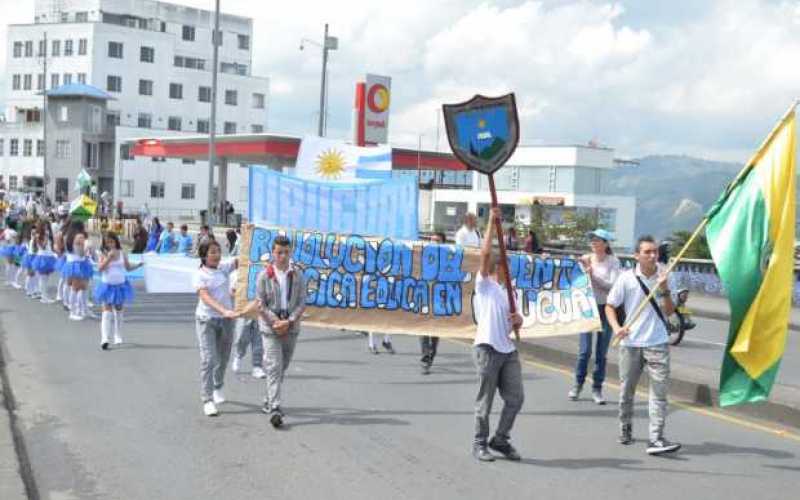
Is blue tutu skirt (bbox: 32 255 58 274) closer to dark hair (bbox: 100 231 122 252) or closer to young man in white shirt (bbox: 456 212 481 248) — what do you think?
dark hair (bbox: 100 231 122 252)

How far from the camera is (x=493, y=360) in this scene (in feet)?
26.9

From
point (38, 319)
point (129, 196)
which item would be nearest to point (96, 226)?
point (129, 196)

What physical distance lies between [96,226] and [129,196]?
28.1 m

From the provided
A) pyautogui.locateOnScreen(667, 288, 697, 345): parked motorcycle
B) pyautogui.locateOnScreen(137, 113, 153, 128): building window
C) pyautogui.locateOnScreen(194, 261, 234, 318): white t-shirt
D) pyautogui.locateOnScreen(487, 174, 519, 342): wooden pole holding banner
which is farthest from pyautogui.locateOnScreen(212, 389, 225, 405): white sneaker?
pyautogui.locateOnScreen(137, 113, 153, 128): building window

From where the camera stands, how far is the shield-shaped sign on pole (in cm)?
812

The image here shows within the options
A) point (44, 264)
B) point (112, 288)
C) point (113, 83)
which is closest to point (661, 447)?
point (112, 288)

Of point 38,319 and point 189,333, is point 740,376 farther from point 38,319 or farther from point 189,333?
point 38,319

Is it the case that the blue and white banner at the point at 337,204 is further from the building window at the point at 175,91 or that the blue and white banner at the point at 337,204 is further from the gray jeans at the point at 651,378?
the building window at the point at 175,91

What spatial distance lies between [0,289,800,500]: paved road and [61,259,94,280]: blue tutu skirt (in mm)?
4178

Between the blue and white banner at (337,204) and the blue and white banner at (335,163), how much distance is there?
2.01 feet

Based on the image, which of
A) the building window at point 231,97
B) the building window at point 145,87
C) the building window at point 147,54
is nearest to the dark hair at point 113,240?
the building window at point 145,87

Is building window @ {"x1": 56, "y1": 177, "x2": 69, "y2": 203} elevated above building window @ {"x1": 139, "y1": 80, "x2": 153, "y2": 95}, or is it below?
below

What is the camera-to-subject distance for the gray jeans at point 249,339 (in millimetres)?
12227

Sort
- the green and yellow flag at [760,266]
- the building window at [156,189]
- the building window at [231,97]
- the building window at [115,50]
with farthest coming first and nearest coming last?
the building window at [231,97]
the building window at [115,50]
the building window at [156,189]
the green and yellow flag at [760,266]
